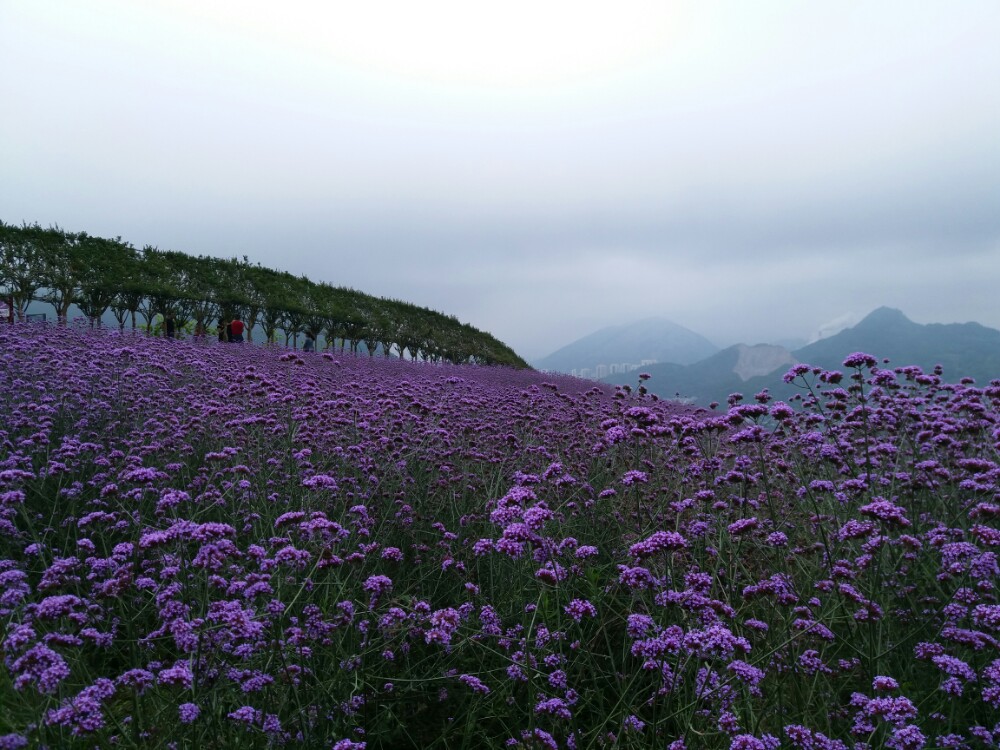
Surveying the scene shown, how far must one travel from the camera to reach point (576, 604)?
2559 mm

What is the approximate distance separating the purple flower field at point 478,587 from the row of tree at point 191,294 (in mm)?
16024

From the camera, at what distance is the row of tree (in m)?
20.2

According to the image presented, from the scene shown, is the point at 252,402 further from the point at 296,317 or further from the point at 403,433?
the point at 296,317

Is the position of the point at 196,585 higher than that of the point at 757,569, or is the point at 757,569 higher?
the point at 196,585

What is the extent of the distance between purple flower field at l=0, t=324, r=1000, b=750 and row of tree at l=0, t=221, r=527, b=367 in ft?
52.6

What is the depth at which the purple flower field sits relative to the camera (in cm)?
230

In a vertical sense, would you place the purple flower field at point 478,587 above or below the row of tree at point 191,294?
below

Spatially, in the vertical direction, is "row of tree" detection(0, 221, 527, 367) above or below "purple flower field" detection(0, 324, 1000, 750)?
above

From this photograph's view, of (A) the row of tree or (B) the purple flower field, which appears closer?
(B) the purple flower field

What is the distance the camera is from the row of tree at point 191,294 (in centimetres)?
2016

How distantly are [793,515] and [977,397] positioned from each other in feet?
7.02

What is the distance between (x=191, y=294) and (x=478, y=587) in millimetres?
25109

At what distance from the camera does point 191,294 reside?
2450 centimetres

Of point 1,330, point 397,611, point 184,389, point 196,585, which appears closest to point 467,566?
point 397,611
